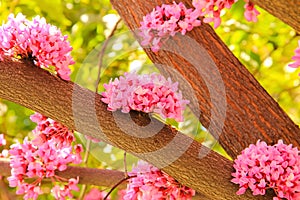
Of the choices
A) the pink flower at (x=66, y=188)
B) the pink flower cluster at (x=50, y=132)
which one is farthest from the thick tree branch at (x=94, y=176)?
the pink flower cluster at (x=50, y=132)

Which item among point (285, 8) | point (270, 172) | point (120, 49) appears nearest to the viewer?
point (285, 8)

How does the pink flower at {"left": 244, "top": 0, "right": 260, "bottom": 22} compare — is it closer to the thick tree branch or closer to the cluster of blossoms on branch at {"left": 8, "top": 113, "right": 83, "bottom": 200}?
the cluster of blossoms on branch at {"left": 8, "top": 113, "right": 83, "bottom": 200}

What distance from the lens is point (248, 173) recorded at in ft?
6.51

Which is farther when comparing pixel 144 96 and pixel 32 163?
pixel 32 163

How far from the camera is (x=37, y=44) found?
2021 millimetres

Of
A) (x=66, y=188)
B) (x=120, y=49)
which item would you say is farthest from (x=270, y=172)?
(x=120, y=49)

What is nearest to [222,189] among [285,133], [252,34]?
[285,133]

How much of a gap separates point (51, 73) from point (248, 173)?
2.05ft

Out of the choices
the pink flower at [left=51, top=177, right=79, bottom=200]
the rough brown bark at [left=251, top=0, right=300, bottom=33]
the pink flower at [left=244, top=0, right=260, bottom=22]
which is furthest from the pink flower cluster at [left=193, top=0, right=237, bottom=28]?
the pink flower at [left=51, top=177, right=79, bottom=200]

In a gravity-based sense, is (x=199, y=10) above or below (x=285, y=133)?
above

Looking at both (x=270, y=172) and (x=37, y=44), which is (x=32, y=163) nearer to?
(x=37, y=44)

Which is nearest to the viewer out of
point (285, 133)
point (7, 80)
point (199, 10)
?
point (7, 80)

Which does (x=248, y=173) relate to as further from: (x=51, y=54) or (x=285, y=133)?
(x=51, y=54)

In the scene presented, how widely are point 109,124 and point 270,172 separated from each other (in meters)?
0.46
